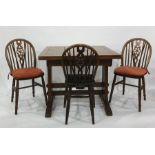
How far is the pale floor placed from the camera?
9.18 ft

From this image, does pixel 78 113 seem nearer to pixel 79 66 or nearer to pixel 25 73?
pixel 79 66

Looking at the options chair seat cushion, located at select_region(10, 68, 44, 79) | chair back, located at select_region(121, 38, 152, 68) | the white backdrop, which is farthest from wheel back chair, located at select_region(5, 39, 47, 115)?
chair back, located at select_region(121, 38, 152, 68)

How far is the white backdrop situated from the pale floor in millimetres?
858

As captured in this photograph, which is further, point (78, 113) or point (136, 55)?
point (136, 55)

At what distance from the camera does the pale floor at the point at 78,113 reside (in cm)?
280

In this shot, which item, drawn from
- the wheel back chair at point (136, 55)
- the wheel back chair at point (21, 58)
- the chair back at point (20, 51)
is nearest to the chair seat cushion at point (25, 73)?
the wheel back chair at point (21, 58)

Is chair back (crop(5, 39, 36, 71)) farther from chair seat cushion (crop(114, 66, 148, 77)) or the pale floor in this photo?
chair seat cushion (crop(114, 66, 148, 77))
